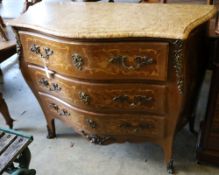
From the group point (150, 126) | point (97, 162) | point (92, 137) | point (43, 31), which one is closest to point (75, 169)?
point (97, 162)

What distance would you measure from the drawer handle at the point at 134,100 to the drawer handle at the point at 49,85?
12.6 inches

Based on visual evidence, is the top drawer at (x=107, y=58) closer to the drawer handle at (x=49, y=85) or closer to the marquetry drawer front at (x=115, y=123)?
the drawer handle at (x=49, y=85)

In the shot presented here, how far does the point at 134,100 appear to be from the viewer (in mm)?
1276

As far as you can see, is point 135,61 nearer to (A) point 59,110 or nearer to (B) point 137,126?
(B) point 137,126

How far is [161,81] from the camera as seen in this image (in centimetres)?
118

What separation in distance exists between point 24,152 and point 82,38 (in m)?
0.50

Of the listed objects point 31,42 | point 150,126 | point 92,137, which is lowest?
point 92,137

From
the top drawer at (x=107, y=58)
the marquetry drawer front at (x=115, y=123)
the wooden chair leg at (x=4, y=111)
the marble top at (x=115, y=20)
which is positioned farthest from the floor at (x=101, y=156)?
the marble top at (x=115, y=20)

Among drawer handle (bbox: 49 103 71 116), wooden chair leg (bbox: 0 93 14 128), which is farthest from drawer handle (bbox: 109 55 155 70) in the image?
wooden chair leg (bbox: 0 93 14 128)

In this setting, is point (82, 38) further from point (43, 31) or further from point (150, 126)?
point (150, 126)

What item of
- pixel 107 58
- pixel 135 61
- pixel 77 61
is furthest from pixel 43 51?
pixel 135 61

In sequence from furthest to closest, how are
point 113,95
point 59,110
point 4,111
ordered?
point 4,111 → point 59,110 → point 113,95

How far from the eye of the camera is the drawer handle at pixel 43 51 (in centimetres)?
130

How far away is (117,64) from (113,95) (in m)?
0.17
